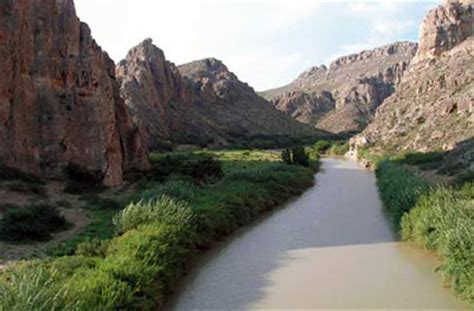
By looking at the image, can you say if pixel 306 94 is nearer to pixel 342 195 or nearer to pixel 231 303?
pixel 342 195

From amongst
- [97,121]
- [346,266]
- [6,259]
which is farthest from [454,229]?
[97,121]

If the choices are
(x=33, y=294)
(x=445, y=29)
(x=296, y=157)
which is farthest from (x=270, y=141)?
(x=33, y=294)

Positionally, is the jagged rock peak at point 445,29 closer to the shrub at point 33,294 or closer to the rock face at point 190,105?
the rock face at point 190,105

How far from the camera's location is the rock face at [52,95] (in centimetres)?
2416

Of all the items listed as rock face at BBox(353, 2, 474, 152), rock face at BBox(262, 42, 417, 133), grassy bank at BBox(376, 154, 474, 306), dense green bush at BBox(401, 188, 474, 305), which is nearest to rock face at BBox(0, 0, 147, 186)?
grassy bank at BBox(376, 154, 474, 306)

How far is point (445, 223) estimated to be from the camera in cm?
1546

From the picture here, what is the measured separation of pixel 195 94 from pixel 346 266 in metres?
95.8

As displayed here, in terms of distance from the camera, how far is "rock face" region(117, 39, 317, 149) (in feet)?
288

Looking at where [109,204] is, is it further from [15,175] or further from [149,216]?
[149,216]

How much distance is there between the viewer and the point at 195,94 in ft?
360

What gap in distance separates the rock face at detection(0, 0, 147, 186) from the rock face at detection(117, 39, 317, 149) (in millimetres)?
37825

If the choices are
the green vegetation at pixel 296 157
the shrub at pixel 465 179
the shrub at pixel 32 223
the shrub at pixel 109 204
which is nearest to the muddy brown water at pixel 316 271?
the shrub at pixel 465 179

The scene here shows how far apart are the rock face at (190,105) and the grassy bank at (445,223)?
47230 mm

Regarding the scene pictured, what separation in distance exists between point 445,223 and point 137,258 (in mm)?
8592
